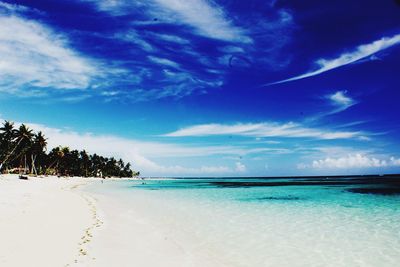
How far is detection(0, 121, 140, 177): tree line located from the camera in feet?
271

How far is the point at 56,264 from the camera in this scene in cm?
870

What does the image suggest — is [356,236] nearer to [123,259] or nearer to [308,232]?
[308,232]

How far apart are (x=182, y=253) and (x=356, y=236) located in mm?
9032

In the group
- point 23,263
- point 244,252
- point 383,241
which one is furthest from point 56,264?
point 383,241

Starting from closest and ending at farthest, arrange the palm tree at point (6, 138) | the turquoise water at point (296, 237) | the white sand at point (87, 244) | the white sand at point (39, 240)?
the white sand at point (39, 240) < the white sand at point (87, 244) < the turquoise water at point (296, 237) < the palm tree at point (6, 138)

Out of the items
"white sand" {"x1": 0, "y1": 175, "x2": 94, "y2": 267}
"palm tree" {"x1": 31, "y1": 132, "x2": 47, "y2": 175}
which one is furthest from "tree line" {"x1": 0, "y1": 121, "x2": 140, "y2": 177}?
"white sand" {"x1": 0, "y1": 175, "x2": 94, "y2": 267}

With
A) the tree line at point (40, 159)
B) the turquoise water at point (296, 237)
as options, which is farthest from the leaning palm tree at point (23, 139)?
the turquoise water at point (296, 237)

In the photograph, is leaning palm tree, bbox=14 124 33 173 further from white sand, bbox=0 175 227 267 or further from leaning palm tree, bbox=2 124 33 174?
white sand, bbox=0 175 227 267

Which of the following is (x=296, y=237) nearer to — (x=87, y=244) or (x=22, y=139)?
(x=87, y=244)

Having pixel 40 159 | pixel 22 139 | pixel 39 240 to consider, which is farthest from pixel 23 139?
pixel 39 240

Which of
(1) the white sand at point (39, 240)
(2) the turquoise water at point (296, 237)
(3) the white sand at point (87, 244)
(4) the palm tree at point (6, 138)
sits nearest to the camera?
(1) the white sand at point (39, 240)

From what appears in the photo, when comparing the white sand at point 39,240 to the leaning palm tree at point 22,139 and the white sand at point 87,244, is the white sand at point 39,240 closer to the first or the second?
the white sand at point 87,244

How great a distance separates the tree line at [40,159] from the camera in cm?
8250

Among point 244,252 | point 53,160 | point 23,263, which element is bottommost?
point 244,252
